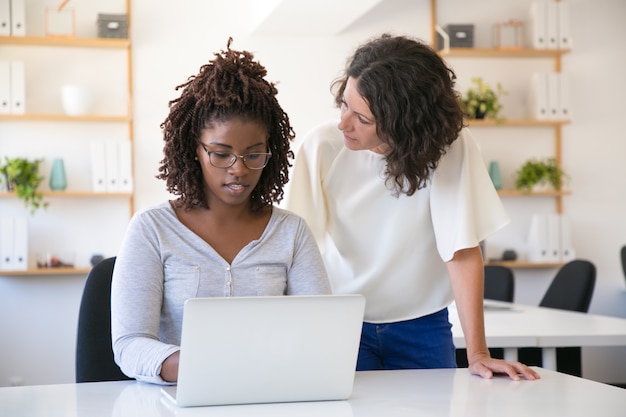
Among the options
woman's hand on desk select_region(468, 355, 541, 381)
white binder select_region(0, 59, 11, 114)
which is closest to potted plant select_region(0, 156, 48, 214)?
white binder select_region(0, 59, 11, 114)

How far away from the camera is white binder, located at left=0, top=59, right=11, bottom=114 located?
4629mm

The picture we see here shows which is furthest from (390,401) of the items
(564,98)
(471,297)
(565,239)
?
(564,98)

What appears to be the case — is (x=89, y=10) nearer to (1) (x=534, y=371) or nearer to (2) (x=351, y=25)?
(2) (x=351, y=25)

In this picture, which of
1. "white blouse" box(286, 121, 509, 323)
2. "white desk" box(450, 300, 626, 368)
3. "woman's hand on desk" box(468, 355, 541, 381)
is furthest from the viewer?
"white desk" box(450, 300, 626, 368)

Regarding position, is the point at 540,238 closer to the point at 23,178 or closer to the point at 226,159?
the point at 23,178

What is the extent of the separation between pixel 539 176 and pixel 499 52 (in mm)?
807

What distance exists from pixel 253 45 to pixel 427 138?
3.46m

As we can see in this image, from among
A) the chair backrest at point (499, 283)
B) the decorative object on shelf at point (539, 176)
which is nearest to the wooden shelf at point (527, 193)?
the decorative object on shelf at point (539, 176)

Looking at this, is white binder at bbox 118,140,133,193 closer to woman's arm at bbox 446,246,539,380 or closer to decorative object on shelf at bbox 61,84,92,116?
decorative object on shelf at bbox 61,84,92,116

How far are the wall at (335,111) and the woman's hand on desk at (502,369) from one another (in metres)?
3.38

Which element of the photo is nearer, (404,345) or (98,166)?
(404,345)

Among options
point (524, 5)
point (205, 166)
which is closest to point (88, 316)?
point (205, 166)

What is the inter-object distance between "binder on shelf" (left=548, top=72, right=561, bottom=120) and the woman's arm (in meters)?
3.66

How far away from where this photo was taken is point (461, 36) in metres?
5.25
